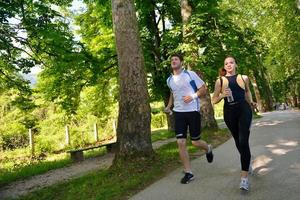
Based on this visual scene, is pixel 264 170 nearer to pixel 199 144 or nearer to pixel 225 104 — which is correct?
pixel 199 144

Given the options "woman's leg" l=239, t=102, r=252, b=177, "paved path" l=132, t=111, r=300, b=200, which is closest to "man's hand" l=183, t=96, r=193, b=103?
"woman's leg" l=239, t=102, r=252, b=177

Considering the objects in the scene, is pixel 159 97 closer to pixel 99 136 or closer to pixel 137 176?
pixel 99 136

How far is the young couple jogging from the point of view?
21.8 feet

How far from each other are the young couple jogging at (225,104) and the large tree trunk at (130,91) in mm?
1605

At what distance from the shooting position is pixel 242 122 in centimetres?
663

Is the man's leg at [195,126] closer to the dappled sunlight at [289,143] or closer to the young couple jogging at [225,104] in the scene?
the young couple jogging at [225,104]

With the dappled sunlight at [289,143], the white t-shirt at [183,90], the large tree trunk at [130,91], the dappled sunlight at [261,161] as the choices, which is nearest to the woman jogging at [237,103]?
the white t-shirt at [183,90]

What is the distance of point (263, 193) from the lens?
605 cm

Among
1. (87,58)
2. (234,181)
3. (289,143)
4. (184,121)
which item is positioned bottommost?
(234,181)

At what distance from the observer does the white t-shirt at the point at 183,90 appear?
7.41 metres

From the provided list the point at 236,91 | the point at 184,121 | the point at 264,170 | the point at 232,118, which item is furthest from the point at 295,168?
the point at 184,121

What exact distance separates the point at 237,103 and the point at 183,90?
107 cm

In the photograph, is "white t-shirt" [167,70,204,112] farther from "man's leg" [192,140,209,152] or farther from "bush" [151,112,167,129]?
"bush" [151,112,167,129]

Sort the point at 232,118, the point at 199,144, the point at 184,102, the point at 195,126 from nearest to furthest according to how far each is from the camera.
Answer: the point at 232,118 < the point at 184,102 < the point at 195,126 < the point at 199,144
